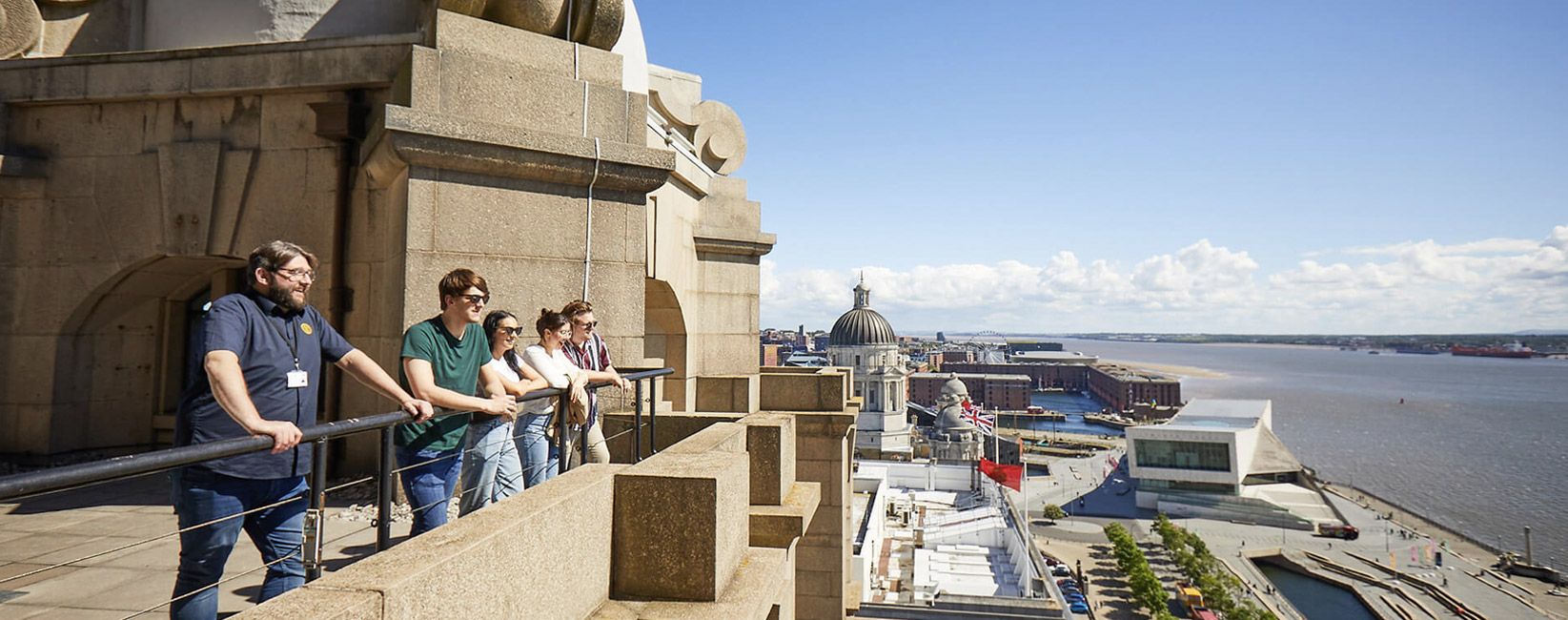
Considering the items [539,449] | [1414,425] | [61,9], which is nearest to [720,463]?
[539,449]

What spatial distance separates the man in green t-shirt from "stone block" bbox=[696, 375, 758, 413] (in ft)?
14.7

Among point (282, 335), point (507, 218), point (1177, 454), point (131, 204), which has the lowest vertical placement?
point (1177, 454)

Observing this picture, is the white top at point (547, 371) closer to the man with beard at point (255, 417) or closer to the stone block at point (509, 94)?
the man with beard at point (255, 417)

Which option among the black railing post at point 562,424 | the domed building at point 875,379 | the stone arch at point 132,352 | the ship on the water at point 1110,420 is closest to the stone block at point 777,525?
the black railing post at point 562,424

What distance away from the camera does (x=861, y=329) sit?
315 ft

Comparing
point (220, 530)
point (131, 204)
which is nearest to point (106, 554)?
point (220, 530)

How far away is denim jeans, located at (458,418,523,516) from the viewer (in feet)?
14.0

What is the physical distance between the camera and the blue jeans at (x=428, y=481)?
161 inches

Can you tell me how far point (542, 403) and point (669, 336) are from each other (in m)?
5.52

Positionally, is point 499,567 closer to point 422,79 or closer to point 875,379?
point 422,79

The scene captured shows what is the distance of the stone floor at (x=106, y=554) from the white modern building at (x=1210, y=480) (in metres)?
68.5

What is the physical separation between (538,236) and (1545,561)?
230ft

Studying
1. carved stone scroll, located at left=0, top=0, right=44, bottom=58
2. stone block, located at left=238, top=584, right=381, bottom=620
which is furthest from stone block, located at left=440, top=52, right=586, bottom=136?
stone block, located at left=238, top=584, right=381, bottom=620

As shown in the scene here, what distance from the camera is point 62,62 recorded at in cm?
697
